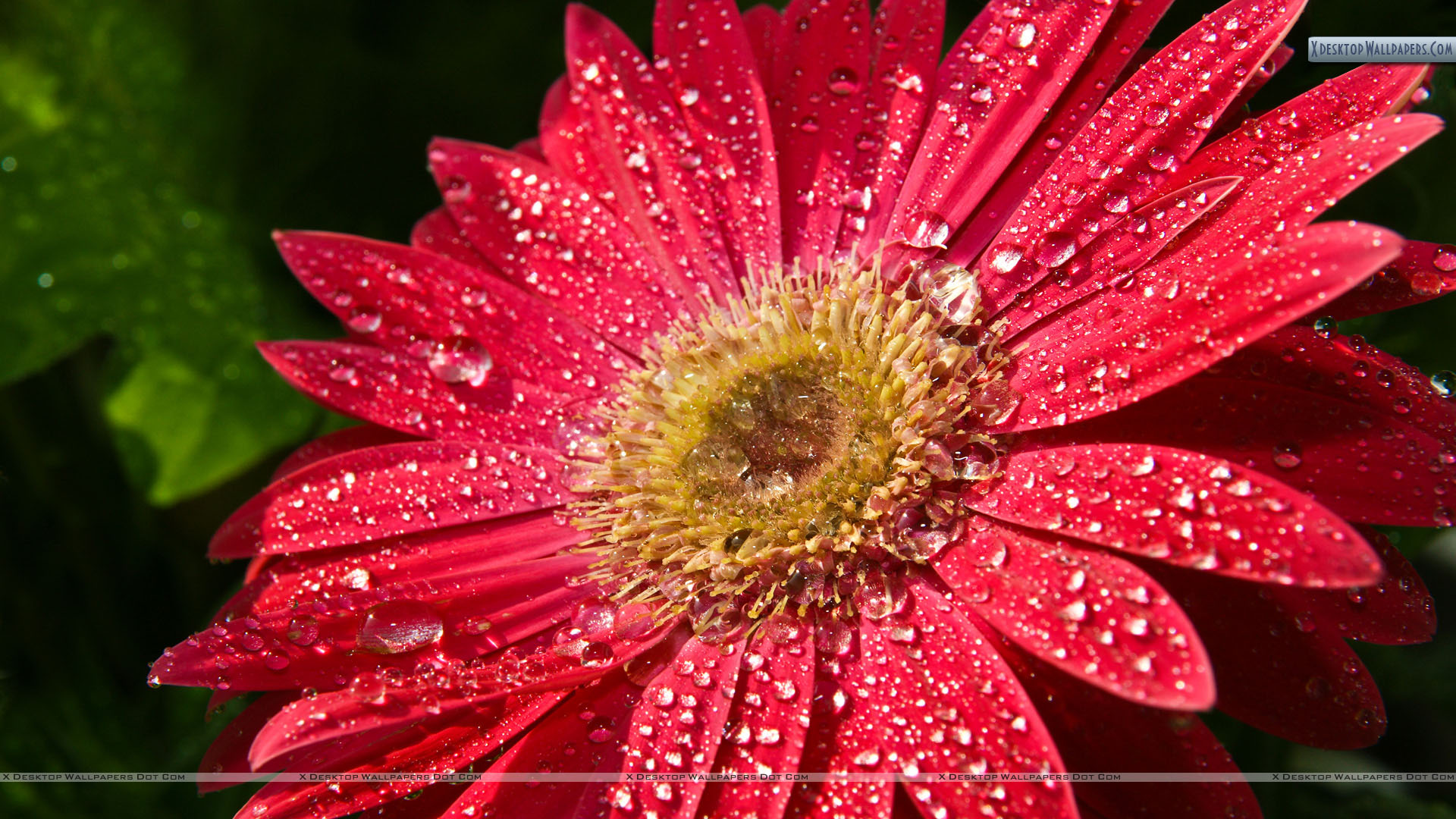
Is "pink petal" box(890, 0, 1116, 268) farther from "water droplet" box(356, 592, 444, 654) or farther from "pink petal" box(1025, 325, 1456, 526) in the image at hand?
"water droplet" box(356, 592, 444, 654)

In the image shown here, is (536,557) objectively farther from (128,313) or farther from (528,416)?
(128,313)

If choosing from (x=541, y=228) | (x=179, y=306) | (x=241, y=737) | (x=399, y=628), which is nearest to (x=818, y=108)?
(x=541, y=228)

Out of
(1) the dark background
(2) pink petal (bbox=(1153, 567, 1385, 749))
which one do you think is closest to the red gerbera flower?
(2) pink petal (bbox=(1153, 567, 1385, 749))

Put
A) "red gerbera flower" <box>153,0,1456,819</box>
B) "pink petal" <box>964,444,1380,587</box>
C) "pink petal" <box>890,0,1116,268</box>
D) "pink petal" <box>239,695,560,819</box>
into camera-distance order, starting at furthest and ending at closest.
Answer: "pink petal" <box>890,0,1116,268</box>, "pink petal" <box>239,695,560,819</box>, "red gerbera flower" <box>153,0,1456,819</box>, "pink petal" <box>964,444,1380,587</box>

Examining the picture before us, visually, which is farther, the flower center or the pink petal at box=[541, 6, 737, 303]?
the pink petal at box=[541, 6, 737, 303]

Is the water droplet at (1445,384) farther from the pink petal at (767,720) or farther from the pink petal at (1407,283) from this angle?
the pink petal at (767,720)

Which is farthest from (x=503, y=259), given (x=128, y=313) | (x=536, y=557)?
(x=128, y=313)
